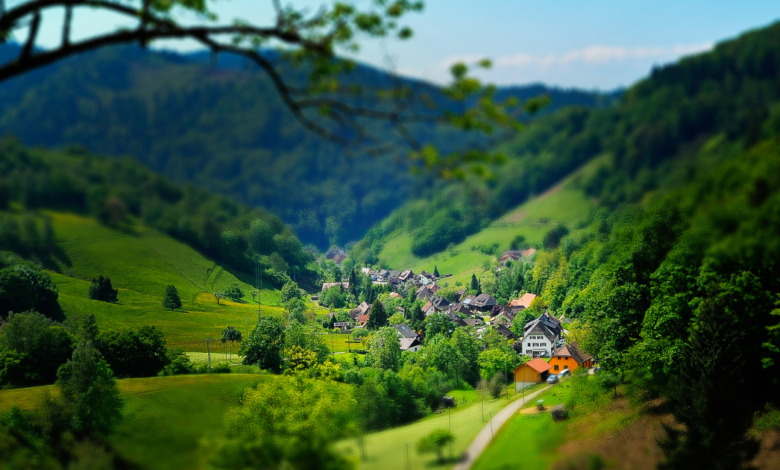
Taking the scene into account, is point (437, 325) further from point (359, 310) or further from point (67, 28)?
point (67, 28)

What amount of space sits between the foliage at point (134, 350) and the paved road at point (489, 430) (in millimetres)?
13365

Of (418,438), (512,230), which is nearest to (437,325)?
(512,230)

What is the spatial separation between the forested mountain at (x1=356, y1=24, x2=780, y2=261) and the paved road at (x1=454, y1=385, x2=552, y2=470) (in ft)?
32.8

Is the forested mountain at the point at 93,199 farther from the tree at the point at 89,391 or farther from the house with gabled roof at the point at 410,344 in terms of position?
the house with gabled roof at the point at 410,344

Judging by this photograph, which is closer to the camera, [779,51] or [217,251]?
[217,251]

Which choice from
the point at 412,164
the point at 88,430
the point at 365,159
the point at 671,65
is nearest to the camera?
the point at 412,164

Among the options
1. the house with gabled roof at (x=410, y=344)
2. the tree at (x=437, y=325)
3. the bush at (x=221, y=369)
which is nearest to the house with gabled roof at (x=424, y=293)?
the tree at (x=437, y=325)

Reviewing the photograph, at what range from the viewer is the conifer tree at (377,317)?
41156 mm

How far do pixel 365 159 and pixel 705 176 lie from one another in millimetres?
21610

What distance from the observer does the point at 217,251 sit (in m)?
23.5

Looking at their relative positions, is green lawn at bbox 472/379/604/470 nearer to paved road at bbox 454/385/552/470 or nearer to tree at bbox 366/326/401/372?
paved road at bbox 454/385/552/470

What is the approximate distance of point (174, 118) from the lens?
1767 cm

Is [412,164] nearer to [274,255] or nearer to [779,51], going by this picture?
[274,255]

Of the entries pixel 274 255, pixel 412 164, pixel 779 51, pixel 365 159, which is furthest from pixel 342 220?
pixel 779 51
